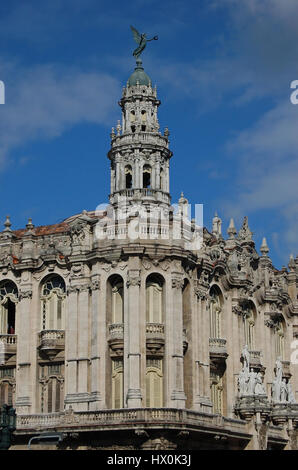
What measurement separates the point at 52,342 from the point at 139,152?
44.0 ft

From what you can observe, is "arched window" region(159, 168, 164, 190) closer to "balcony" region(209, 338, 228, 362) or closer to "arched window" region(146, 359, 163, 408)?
"balcony" region(209, 338, 228, 362)

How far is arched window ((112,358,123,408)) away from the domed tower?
35.2 feet

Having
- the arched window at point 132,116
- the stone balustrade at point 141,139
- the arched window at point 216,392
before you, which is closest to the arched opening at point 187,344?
the arched window at point 216,392

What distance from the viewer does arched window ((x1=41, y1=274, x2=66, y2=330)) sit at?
193ft

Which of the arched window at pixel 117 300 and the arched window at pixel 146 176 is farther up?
the arched window at pixel 146 176

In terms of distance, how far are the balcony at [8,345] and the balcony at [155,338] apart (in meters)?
8.99

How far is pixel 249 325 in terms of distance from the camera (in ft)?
221

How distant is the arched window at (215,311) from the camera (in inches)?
2450

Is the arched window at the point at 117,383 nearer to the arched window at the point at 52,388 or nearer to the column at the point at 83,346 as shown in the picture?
the column at the point at 83,346

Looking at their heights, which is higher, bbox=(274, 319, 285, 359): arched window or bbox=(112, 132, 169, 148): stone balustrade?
bbox=(112, 132, 169, 148): stone balustrade

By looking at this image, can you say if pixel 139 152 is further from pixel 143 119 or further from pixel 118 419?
pixel 118 419

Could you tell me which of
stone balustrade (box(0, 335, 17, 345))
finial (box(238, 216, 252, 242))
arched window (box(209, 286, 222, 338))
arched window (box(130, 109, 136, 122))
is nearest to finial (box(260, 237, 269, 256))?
finial (box(238, 216, 252, 242))

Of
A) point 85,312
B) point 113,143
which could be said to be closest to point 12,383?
point 85,312

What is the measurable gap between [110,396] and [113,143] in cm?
1706
